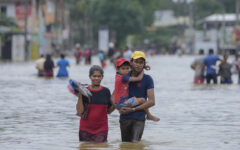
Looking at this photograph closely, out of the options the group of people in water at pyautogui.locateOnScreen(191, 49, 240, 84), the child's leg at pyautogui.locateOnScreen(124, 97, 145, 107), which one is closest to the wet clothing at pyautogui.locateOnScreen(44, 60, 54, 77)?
the group of people in water at pyautogui.locateOnScreen(191, 49, 240, 84)

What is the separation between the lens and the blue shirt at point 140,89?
10227mm

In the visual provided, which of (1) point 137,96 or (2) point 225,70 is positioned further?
(2) point 225,70

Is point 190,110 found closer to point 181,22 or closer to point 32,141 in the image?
point 32,141

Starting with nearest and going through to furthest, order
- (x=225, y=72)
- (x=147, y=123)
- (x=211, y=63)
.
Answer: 1. (x=147, y=123)
2. (x=211, y=63)
3. (x=225, y=72)

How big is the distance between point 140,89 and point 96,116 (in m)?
0.68

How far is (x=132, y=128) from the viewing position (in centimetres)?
1041

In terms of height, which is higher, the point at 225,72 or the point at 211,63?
the point at 211,63

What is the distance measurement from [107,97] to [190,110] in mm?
7595

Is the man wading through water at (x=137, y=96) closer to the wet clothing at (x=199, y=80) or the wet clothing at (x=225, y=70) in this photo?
the wet clothing at (x=225, y=70)

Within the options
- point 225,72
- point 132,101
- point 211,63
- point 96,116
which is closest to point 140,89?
point 132,101

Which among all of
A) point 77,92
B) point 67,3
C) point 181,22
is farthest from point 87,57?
point 181,22

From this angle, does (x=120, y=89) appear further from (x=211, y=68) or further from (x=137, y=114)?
(x=211, y=68)

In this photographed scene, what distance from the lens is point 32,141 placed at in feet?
38.3

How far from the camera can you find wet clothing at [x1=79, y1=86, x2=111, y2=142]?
10250 millimetres
